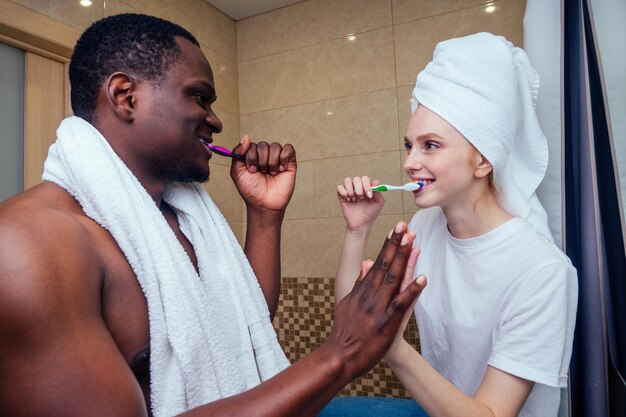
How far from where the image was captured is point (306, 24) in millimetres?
2480

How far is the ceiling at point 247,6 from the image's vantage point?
97.4 inches

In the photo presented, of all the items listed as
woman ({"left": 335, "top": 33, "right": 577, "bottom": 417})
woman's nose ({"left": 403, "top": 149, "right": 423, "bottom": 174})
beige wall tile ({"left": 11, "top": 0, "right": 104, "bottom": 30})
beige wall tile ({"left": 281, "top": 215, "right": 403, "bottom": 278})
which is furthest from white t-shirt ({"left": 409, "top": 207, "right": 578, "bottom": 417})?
beige wall tile ({"left": 11, "top": 0, "right": 104, "bottom": 30})

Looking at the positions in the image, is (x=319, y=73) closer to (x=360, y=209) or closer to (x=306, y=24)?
(x=306, y=24)

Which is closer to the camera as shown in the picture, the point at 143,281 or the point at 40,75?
the point at 143,281

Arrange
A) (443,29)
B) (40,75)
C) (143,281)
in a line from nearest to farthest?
(143,281), (40,75), (443,29)

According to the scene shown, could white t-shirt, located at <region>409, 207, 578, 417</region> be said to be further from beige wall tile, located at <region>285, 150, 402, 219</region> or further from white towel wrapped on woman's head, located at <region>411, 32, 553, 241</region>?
beige wall tile, located at <region>285, 150, 402, 219</region>

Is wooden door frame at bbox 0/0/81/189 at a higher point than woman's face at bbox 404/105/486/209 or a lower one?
higher

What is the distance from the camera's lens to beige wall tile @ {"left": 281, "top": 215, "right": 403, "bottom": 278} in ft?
7.72

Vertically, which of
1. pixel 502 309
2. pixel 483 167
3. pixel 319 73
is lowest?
pixel 502 309

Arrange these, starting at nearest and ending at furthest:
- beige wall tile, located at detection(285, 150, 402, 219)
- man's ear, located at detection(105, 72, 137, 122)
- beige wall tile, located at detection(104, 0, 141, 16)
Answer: man's ear, located at detection(105, 72, 137, 122)
beige wall tile, located at detection(104, 0, 141, 16)
beige wall tile, located at detection(285, 150, 402, 219)

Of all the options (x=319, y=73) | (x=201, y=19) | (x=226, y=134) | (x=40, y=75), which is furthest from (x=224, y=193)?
(x=40, y=75)

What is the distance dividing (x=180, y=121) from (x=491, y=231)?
0.81 metres

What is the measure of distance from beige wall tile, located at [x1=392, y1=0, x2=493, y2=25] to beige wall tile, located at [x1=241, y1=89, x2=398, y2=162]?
38 cm

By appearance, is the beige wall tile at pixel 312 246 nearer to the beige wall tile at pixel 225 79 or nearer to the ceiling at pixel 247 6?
the beige wall tile at pixel 225 79
